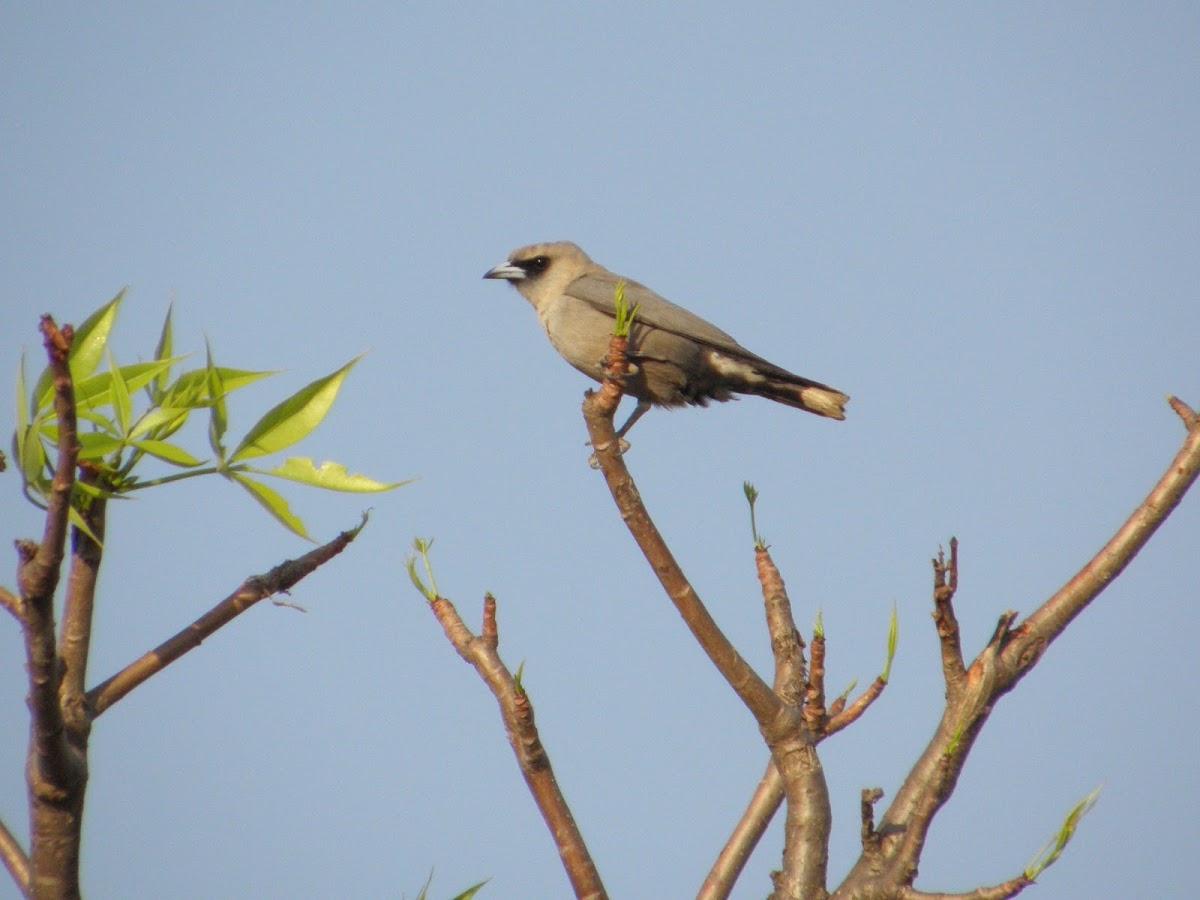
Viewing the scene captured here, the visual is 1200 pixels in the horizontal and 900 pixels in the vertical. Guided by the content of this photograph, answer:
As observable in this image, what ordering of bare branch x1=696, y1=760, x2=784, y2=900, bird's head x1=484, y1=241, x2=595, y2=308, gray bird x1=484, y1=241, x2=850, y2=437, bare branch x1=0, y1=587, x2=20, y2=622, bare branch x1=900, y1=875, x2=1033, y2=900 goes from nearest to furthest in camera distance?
1. bare branch x1=0, y1=587, x2=20, y2=622
2. bare branch x1=900, y1=875, x2=1033, y2=900
3. bare branch x1=696, y1=760, x2=784, y2=900
4. gray bird x1=484, y1=241, x2=850, y2=437
5. bird's head x1=484, y1=241, x2=595, y2=308

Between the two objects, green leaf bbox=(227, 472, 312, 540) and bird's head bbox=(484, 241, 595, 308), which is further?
bird's head bbox=(484, 241, 595, 308)

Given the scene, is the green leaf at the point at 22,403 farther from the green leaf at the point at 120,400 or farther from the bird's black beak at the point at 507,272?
the bird's black beak at the point at 507,272

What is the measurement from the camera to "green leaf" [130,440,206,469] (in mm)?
2434

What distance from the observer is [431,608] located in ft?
13.1

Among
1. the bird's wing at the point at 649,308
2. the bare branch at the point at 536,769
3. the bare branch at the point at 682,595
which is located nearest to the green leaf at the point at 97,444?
the bare branch at the point at 536,769

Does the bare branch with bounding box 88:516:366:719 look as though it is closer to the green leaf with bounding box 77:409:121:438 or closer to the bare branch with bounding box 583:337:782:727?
the green leaf with bounding box 77:409:121:438

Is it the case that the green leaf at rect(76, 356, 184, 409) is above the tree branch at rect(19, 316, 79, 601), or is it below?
above

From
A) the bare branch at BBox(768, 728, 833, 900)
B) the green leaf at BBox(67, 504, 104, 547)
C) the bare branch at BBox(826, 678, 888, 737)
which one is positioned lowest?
the bare branch at BBox(768, 728, 833, 900)

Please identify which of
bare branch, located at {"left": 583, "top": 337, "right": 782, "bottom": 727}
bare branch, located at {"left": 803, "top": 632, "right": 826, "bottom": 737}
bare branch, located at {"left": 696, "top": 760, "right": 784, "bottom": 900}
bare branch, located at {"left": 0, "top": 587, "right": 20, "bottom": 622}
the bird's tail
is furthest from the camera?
the bird's tail

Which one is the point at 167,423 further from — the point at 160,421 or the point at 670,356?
the point at 670,356

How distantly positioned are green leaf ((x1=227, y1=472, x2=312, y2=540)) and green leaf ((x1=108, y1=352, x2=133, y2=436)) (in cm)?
24

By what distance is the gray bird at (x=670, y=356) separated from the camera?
851cm

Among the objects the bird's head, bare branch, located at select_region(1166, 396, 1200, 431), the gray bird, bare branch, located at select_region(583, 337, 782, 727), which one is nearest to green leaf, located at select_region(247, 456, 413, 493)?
bare branch, located at select_region(583, 337, 782, 727)

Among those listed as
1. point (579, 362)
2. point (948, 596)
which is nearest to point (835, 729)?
point (948, 596)
